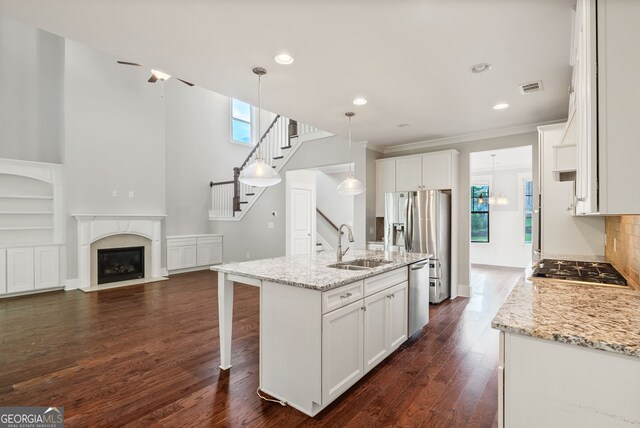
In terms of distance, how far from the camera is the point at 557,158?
238 centimetres

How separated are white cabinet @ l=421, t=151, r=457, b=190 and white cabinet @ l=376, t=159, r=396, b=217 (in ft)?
1.79

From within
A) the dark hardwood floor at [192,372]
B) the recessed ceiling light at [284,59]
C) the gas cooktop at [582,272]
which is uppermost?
the recessed ceiling light at [284,59]

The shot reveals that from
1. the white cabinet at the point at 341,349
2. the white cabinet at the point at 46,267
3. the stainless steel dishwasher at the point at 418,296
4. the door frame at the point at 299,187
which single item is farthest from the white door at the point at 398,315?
the white cabinet at the point at 46,267

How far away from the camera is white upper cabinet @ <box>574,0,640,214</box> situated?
110cm

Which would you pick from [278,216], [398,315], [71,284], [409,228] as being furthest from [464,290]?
[71,284]

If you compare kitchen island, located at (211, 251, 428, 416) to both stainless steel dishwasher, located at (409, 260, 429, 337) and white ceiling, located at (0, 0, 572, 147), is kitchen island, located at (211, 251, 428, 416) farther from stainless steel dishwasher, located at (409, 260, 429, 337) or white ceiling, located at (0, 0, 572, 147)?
white ceiling, located at (0, 0, 572, 147)

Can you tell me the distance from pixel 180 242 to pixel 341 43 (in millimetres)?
6239

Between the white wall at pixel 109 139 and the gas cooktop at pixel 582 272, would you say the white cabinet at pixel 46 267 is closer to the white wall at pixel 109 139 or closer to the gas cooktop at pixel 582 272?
the white wall at pixel 109 139

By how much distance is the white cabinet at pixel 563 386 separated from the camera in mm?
1065

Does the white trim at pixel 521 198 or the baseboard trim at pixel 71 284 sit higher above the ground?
the white trim at pixel 521 198

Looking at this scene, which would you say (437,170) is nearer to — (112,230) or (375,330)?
(375,330)

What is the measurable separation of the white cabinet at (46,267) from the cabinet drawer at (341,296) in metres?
5.83

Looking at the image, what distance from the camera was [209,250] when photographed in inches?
306

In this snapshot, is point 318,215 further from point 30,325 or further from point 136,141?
point 30,325
